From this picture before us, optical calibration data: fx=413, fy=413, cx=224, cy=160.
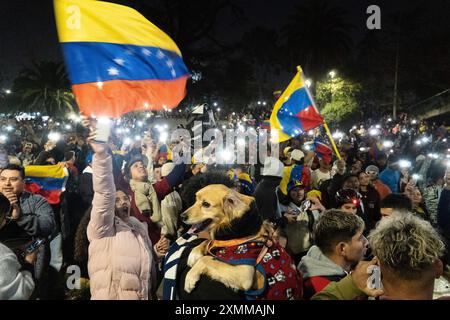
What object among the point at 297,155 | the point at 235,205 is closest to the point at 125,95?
the point at 235,205

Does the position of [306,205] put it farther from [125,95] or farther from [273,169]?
[125,95]

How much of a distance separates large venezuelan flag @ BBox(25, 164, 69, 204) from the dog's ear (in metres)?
3.90

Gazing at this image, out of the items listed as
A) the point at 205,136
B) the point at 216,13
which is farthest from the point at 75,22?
the point at 216,13

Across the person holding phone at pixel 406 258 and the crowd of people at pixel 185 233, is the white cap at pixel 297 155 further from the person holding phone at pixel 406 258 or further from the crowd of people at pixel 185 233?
the person holding phone at pixel 406 258

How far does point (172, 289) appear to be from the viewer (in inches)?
96.4

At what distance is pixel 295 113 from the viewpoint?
7109 millimetres

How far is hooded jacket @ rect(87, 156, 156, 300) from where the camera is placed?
2953 millimetres

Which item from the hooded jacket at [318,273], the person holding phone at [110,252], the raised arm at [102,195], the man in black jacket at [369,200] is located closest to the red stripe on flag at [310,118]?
the man in black jacket at [369,200]

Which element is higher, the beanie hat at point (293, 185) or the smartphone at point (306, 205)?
the beanie hat at point (293, 185)

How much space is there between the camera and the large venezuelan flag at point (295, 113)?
7043 millimetres

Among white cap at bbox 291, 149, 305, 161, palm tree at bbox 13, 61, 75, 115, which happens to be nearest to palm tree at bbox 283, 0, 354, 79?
palm tree at bbox 13, 61, 75, 115

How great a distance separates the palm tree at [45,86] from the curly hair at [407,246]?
141 feet
